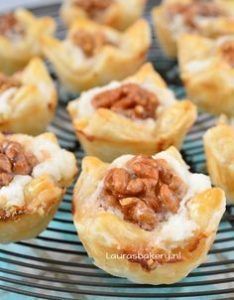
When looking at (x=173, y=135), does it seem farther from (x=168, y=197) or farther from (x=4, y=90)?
(x=4, y=90)

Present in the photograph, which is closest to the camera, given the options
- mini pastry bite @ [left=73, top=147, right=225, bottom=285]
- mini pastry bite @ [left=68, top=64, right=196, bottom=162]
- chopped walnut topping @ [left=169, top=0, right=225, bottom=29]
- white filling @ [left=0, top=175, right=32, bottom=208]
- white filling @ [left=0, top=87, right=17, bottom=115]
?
mini pastry bite @ [left=73, top=147, right=225, bottom=285]

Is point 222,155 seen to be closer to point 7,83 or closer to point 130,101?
point 130,101

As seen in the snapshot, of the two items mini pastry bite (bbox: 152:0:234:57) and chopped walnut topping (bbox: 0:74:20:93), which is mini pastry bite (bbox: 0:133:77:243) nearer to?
chopped walnut topping (bbox: 0:74:20:93)

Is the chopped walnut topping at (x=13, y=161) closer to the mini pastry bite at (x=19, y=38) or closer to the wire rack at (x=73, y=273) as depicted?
the wire rack at (x=73, y=273)

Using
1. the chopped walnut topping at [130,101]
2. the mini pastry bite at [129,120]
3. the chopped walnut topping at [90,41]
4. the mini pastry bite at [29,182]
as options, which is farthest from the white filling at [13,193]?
the chopped walnut topping at [90,41]

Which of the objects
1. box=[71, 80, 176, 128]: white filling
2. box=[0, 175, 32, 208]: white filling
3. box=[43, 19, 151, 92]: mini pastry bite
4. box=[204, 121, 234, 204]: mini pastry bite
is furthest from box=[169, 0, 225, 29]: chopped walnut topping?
box=[0, 175, 32, 208]: white filling

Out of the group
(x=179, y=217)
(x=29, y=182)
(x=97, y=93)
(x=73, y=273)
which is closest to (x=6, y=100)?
(x=97, y=93)
